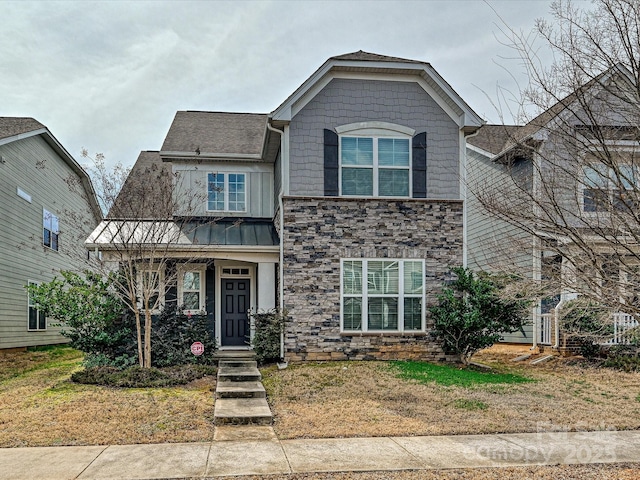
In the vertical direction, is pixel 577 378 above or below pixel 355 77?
below

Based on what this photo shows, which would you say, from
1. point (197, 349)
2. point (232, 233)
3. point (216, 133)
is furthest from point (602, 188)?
point (216, 133)

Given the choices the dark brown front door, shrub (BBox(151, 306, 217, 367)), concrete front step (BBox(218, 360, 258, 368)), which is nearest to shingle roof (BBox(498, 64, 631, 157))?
concrete front step (BBox(218, 360, 258, 368))

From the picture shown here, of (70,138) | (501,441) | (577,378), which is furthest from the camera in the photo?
(70,138)

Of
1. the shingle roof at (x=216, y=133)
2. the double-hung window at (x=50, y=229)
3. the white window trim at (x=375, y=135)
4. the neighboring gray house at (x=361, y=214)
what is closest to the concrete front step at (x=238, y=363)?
the neighboring gray house at (x=361, y=214)

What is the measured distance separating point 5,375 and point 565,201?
12.4 metres

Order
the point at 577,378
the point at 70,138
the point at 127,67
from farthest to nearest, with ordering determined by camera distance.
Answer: the point at 70,138, the point at 127,67, the point at 577,378

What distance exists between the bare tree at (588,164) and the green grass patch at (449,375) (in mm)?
5612

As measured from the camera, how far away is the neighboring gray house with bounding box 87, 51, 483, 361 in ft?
45.7

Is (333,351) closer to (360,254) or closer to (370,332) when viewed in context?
(370,332)

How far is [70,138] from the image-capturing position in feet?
69.5

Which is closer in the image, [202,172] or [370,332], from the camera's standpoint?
[370,332]

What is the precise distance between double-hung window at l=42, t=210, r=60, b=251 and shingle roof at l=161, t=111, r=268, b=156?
6.21m

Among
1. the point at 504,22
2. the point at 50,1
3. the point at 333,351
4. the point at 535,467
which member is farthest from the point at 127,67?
the point at 535,467

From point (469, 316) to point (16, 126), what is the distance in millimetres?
14332
